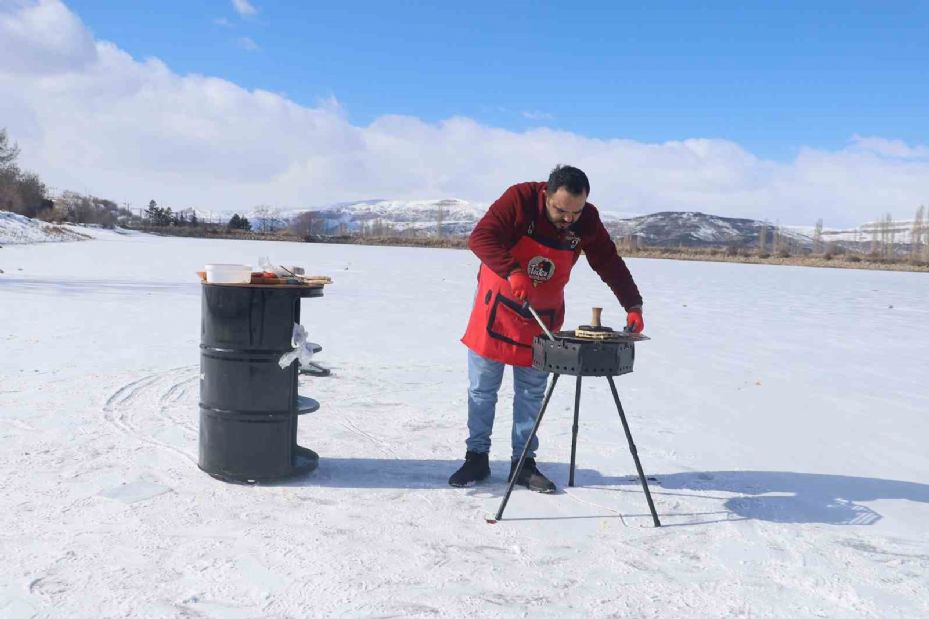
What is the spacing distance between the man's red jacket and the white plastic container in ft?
3.40

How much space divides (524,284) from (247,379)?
1.36m

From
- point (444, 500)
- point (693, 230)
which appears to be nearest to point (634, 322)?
point (444, 500)

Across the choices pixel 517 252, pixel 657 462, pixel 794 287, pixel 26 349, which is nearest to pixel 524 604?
pixel 517 252

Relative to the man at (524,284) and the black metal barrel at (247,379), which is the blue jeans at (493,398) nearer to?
the man at (524,284)

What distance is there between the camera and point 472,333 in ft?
11.7

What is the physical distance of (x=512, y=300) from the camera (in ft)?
11.1

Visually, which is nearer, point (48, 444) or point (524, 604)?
point (524, 604)

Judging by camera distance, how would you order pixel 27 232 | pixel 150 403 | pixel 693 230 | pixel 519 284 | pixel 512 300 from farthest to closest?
pixel 693 230 → pixel 27 232 → pixel 150 403 → pixel 512 300 → pixel 519 284

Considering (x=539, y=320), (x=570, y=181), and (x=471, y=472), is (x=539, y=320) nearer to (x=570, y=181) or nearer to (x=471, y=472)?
(x=570, y=181)

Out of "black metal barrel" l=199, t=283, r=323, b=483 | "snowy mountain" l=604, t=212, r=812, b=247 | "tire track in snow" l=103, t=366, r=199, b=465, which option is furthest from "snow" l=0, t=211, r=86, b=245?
"snowy mountain" l=604, t=212, r=812, b=247

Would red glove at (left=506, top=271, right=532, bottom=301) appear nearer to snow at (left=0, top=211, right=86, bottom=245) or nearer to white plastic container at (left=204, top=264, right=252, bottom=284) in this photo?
white plastic container at (left=204, top=264, right=252, bottom=284)

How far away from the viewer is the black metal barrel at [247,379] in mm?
3436

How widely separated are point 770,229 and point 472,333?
669 feet

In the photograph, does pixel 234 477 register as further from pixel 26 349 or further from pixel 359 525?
pixel 26 349
